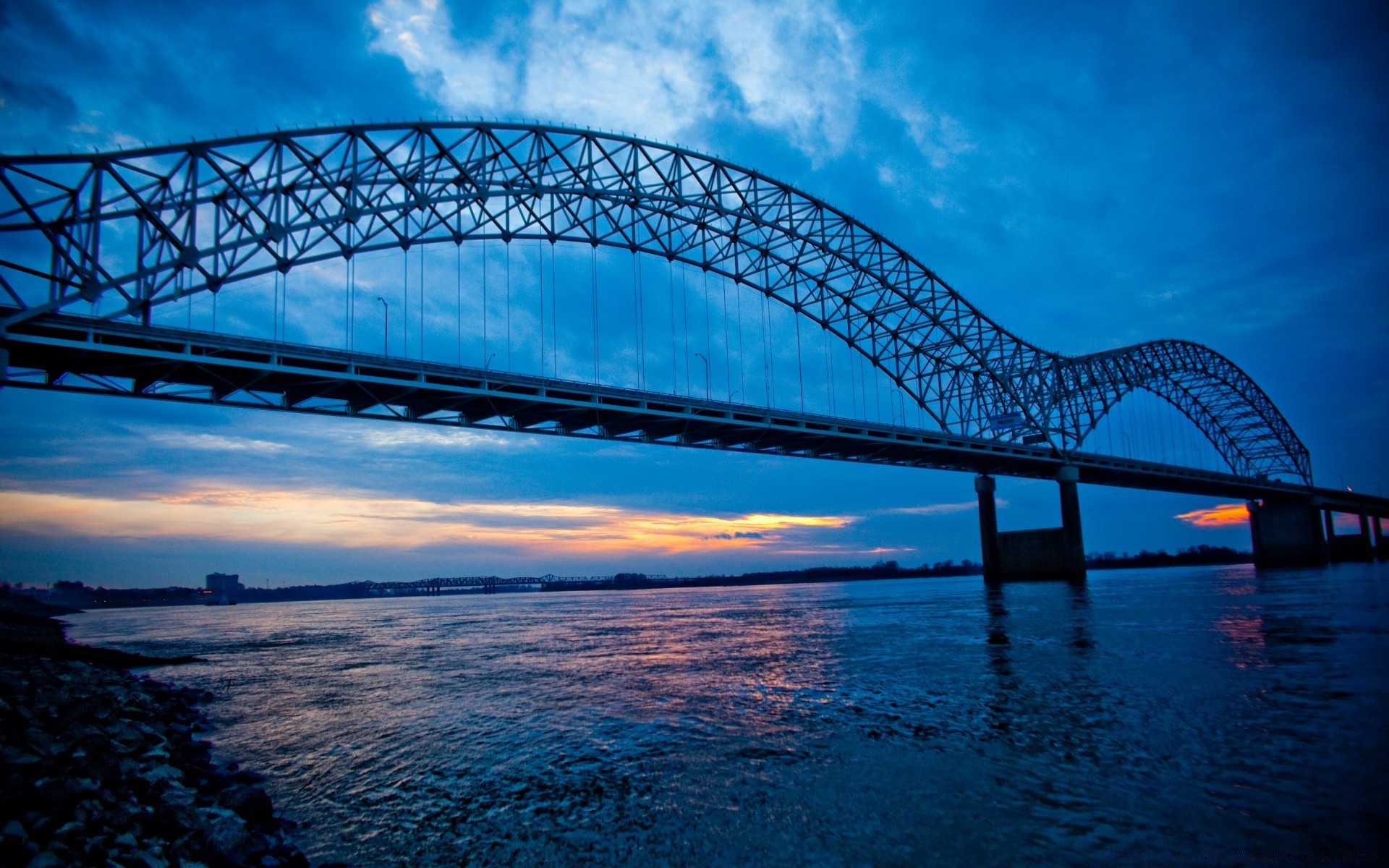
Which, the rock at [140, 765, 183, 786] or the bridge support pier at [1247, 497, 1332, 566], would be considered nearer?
the rock at [140, 765, 183, 786]

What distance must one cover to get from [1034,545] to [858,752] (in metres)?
62.7

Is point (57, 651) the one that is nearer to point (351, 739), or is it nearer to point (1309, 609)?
point (351, 739)

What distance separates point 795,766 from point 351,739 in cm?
650

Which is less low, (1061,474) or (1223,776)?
(1061,474)

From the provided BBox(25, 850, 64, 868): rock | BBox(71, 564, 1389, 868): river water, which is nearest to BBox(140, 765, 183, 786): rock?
BBox(71, 564, 1389, 868): river water

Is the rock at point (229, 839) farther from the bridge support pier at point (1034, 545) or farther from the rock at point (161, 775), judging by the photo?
the bridge support pier at point (1034, 545)

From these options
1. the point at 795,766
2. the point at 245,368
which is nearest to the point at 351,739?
the point at 795,766

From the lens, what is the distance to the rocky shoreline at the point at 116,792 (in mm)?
4898

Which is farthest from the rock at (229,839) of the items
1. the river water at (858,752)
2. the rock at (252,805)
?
the river water at (858,752)

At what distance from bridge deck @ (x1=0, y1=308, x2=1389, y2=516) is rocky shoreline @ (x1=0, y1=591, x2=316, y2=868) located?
18760 millimetres

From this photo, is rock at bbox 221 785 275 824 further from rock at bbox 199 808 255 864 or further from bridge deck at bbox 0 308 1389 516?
bridge deck at bbox 0 308 1389 516

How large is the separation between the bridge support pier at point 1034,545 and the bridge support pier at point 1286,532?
150ft

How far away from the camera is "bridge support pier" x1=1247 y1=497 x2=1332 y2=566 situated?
89938mm

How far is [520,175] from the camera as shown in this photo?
36.9 meters
